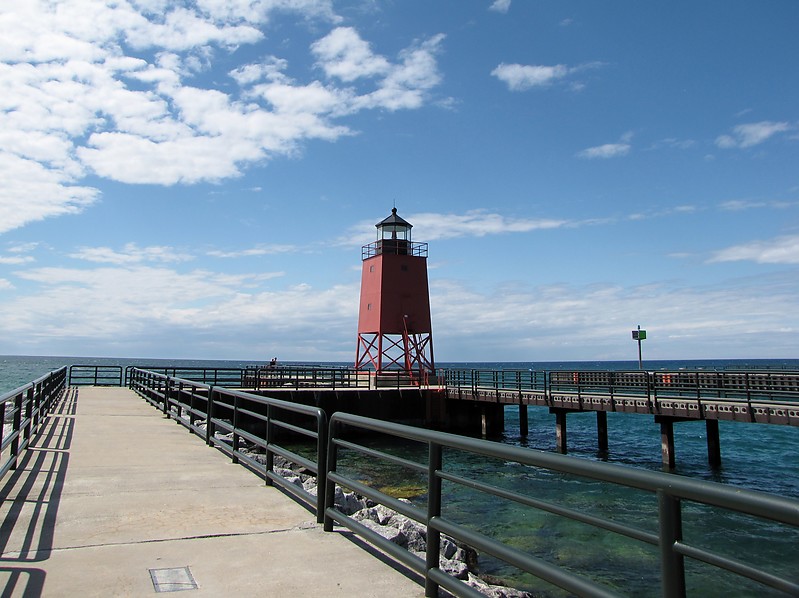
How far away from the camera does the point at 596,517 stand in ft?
9.39

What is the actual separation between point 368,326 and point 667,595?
30.7 metres

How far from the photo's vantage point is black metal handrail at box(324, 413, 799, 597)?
2.23 meters

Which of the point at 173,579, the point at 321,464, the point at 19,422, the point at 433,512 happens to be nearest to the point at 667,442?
the point at 321,464

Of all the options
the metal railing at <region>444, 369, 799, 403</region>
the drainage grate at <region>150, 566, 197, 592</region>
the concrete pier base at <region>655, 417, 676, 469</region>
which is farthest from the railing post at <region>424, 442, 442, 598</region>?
the concrete pier base at <region>655, 417, 676, 469</region>

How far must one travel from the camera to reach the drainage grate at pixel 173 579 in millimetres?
4184

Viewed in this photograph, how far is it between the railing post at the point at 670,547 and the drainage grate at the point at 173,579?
2951mm

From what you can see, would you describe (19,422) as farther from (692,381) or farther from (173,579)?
(692,381)

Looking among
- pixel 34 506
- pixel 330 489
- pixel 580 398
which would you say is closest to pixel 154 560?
pixel 330 489

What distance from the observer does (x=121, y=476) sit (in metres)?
8.20

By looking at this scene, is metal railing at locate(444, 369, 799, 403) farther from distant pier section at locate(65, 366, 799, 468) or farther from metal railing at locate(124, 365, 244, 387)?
metal railing at locate(124, 365, 244, 387)

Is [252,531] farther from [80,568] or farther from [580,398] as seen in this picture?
[580,398]

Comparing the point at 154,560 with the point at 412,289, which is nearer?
the point at 154,560

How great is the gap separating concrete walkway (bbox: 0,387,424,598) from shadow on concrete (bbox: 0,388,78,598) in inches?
0.5

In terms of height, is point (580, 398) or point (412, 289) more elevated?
point (412, 289)
